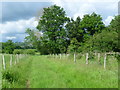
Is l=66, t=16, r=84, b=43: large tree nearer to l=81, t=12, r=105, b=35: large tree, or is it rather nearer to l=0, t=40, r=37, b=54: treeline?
l=81, t=12, r=105, b=35: large tree

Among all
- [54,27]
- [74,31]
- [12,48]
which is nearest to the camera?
[54,27]

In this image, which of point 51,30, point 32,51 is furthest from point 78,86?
point 32,51

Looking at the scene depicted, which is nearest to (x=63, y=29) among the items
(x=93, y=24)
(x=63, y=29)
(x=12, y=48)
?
(x=63, y=29)

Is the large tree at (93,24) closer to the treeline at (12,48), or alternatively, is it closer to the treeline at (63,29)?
the treeline at (63,29)

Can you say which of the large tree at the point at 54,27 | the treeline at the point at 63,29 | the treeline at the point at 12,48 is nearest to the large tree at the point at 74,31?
the treeline at the point at 63,29

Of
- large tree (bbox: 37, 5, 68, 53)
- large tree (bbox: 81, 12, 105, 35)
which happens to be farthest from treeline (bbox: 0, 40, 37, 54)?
large tree (bbox: 81, 12, 105, 35)

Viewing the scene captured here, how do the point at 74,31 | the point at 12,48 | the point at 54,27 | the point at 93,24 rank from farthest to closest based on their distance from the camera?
the point at 12,48 → the point at 74,31 → the point at 93,24 → the point at 54,27

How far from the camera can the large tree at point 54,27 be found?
46.1 metres

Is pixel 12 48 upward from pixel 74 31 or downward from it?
downward

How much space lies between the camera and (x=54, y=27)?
46.6 meters

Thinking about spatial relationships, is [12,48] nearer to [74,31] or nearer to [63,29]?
[74,31]

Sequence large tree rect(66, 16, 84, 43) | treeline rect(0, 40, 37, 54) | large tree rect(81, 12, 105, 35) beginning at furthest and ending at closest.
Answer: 1. treeline rect(0, 40, 37, 54)
2. large tree rect(66, 16, 84, 43)
3. large tree rect(81, 12, 105, 35)

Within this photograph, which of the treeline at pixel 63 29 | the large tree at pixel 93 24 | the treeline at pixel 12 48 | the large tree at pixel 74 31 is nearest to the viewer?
the treeline at pixel 63 29

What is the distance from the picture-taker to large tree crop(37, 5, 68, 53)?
46.1 metres
